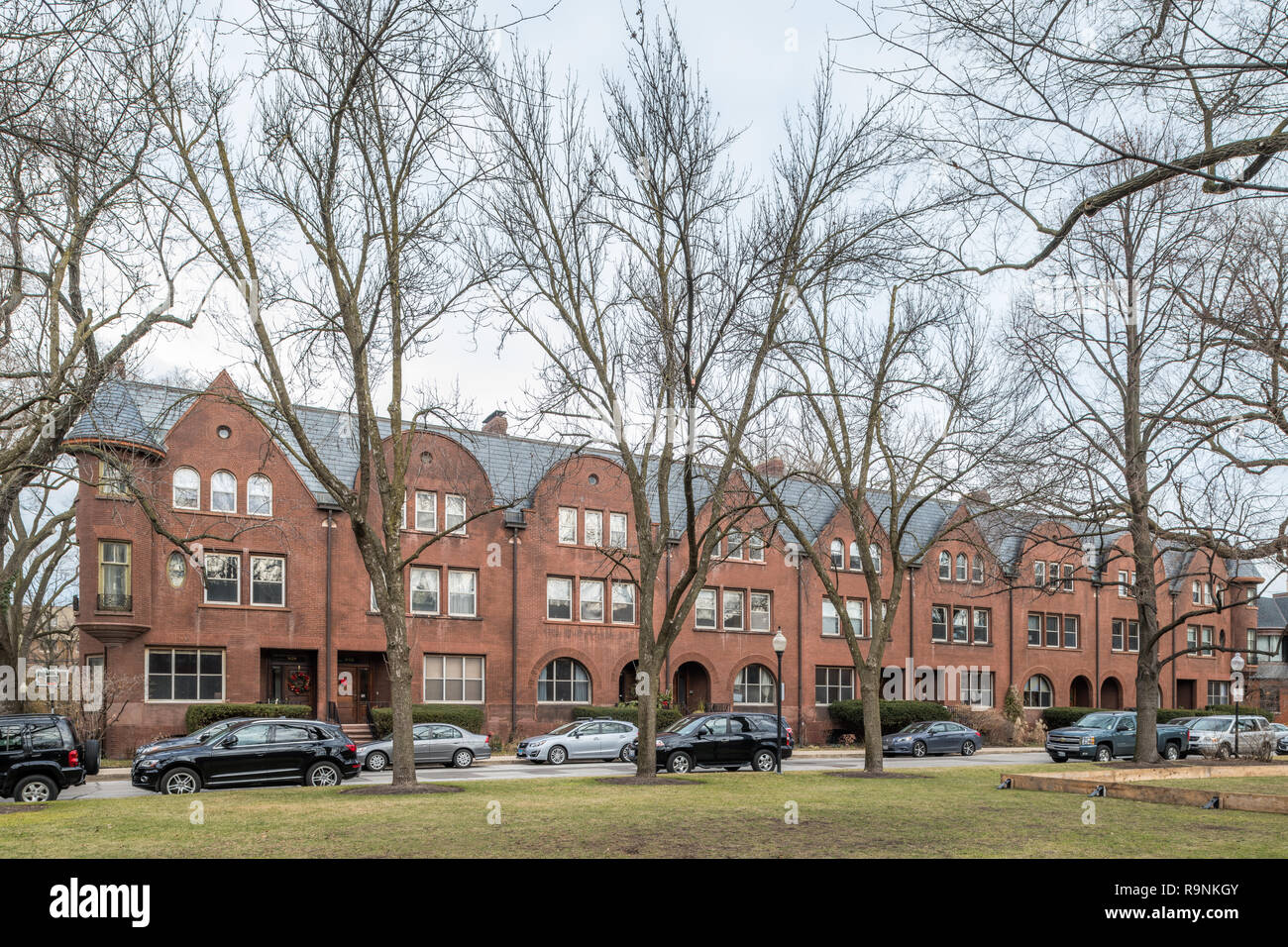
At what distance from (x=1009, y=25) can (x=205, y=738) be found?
21.5 metres

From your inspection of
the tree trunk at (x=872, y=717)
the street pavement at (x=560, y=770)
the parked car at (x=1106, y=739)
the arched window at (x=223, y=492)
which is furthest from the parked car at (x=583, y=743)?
the parked car at (x=1106, y=739)

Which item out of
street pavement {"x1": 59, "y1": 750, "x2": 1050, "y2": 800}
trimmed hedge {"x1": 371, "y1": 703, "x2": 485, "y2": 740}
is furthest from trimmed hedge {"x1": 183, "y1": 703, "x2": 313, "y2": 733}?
street pavement {"x1": 59, "y1": 750, "x2": 1050, "y2": 800}

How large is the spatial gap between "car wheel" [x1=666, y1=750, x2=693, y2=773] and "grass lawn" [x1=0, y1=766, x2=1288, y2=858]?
29.4ft

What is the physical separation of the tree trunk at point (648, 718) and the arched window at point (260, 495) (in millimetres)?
19796

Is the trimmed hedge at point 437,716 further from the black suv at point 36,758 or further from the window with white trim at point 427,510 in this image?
the black suv at point 36,758

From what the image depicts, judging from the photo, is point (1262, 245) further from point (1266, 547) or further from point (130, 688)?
point (130, 688)

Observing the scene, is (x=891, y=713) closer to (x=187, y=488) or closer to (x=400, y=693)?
(x=187, y=488)

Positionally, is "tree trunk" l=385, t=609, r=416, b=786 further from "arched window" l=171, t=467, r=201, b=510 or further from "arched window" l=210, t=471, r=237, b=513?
"arched window" l=210, t=471, r=237, b=513

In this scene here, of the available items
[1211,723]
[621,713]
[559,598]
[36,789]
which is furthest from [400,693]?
[1211,723]

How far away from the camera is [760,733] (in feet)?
104

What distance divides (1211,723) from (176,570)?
35.8 m

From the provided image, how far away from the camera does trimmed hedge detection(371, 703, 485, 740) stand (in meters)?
37.3

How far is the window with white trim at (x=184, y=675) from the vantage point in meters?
35.6

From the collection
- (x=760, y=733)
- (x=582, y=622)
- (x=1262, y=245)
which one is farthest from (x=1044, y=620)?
(x=1262, y=245)
